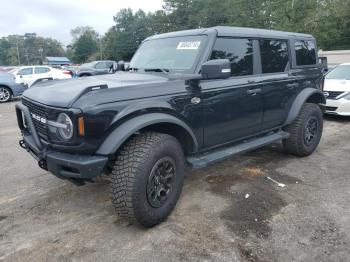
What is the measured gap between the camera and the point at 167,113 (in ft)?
11.6

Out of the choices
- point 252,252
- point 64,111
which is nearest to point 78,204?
point 64,111

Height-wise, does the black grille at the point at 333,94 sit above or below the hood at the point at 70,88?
below

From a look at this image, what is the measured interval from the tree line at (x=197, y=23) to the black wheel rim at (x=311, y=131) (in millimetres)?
26630

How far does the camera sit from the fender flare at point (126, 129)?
10.1 feet

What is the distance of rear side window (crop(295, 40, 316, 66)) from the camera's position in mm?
5500

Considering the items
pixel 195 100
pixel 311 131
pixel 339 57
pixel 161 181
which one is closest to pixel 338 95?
pixel 311 131

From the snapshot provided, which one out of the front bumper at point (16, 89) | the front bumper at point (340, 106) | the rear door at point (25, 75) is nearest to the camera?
the front bumper at point (340, 106)

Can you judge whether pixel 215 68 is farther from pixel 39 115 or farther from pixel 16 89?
pixel 16 89

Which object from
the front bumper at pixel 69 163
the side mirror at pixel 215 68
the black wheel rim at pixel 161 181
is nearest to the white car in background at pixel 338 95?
the side mirror at pixel 215 68

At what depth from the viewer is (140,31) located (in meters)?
82.4

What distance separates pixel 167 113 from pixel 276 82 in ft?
6.78

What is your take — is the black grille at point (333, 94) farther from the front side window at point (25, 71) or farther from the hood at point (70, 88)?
the front side window at point (25, 71)

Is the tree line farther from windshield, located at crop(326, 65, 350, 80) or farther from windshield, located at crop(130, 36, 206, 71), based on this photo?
windshield, located at crop(130, 36, 206, 71)

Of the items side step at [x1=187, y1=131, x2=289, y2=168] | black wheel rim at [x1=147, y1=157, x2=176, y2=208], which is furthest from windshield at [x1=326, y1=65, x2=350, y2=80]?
black wheel rim at [x1=147, y1=157, x2=176, y2=208]
